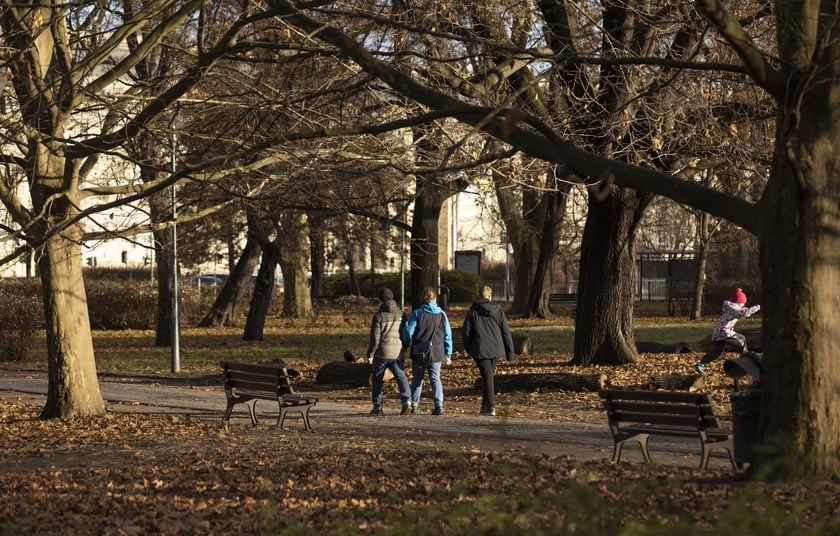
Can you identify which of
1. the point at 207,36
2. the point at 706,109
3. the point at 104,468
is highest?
the point at 207,36

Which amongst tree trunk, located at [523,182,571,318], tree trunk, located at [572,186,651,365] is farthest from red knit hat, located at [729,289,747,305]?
tree trunk, located at [523,182,571,318]

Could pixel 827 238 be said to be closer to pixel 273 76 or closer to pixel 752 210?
pixel 752 210

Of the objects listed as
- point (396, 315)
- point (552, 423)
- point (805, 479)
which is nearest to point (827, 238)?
point (805, 479)

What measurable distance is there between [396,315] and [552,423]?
2.50 m

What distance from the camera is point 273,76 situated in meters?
19.1

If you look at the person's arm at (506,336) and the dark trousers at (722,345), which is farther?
the dark trousers at (722,345)

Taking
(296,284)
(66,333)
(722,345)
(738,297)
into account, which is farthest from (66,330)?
(296,284)

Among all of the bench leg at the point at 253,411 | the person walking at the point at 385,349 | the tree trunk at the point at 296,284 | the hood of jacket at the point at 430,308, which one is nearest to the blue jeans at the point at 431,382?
the person walking at the point at 385,349

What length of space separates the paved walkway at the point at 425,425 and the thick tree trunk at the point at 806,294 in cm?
209

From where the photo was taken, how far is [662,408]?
32.4 ft

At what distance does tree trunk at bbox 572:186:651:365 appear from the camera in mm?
19750

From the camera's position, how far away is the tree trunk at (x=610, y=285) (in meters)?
19.8

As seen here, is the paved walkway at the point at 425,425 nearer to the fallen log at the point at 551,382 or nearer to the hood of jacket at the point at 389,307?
the hood of jacket at the point at 389,307

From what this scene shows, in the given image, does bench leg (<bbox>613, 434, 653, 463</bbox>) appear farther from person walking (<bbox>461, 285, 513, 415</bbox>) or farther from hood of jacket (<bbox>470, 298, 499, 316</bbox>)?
hood of jacket (<bbox>470, 298, 499, 316</bbox>)
